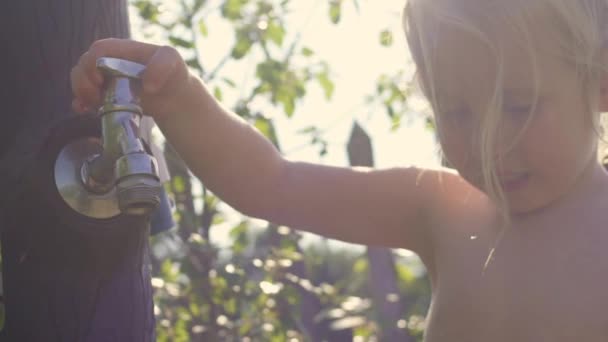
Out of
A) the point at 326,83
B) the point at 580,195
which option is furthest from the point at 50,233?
the point at 326,83

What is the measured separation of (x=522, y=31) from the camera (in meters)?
1.33

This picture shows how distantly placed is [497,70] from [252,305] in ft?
4.07

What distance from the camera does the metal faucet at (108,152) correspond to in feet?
2.80

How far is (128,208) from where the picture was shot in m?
0.80

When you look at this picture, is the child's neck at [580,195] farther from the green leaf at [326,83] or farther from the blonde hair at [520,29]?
the green leaf at [326,83]

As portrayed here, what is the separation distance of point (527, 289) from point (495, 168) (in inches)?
7.4

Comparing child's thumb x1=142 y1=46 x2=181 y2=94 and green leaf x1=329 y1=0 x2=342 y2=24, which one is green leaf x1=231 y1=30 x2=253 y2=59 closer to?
green leaf x1=329 y1=0 x2=342 y2=24

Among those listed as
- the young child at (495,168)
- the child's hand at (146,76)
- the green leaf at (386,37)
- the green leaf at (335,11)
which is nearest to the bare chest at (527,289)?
the young child at (495,168)

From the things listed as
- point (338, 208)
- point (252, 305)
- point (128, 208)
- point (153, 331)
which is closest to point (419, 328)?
point (252, 305)

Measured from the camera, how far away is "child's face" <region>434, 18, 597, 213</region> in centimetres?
129

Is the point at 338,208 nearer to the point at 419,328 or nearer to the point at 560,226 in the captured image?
the point at 560,226

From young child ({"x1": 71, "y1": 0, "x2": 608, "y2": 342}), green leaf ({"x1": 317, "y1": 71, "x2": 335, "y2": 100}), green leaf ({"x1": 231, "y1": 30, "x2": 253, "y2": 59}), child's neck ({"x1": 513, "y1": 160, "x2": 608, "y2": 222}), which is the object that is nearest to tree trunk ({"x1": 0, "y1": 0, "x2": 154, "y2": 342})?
young child ({"x1": 71, "y1": 0, "x2": 608, "y2": 342})

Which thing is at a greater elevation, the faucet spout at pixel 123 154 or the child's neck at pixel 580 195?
the faucet spout at pixel 123 154

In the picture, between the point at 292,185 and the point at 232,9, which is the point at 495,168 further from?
the point at 232,9
